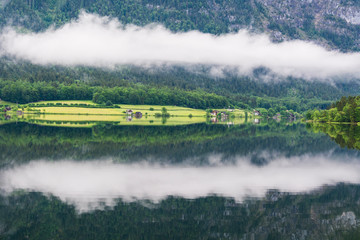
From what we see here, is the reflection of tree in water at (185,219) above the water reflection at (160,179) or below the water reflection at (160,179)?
below

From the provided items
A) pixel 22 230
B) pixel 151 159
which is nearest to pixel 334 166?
pixel 151 159

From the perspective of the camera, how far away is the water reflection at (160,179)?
30.0 metres

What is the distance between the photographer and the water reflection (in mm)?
29969

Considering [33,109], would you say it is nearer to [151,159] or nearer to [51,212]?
[151,159]

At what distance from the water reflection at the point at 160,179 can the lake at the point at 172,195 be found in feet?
0.25

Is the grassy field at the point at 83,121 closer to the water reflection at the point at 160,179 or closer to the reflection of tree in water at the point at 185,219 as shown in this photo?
the water reflection at the point at 160,179

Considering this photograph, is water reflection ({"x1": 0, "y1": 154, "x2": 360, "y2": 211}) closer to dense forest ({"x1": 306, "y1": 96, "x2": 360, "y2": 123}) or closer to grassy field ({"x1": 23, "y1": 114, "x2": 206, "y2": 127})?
grassy field ({"x1": 23, "y1": 114, "x2": 206, "y2": 127})

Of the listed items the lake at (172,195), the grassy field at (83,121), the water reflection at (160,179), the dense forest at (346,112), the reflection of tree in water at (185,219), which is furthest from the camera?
the dense forest at (346,112)

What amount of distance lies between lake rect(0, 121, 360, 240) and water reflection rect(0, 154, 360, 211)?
0.08m

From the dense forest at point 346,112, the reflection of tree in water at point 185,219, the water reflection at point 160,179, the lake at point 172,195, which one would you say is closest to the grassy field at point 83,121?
the dense forest at point 346,112

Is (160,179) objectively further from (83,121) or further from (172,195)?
(83,121)

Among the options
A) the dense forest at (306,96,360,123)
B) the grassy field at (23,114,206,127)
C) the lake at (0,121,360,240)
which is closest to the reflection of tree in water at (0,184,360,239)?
the lake at (0,121,360,240)

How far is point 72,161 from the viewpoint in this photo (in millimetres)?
42938

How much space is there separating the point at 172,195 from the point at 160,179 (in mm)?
5506
